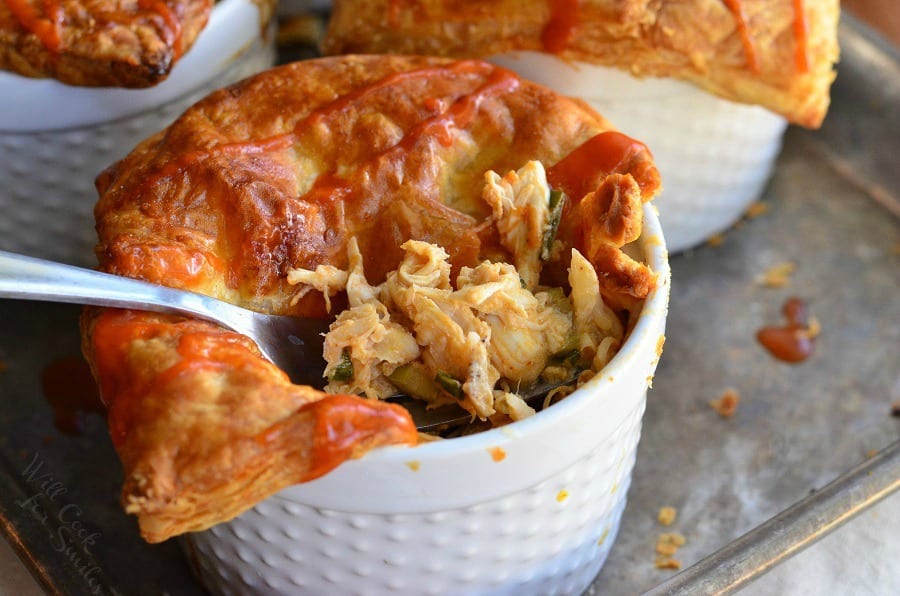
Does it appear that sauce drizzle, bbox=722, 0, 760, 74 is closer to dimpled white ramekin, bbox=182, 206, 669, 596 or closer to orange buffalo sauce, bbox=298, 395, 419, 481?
dimpled white ramekin, bbox=182, 206, 669, 596

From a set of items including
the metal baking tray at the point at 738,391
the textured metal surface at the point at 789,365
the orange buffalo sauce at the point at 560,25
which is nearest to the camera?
the metal baking tray at the point at 738,391

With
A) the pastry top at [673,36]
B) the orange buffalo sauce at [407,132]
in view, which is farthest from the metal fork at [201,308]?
the pastry top at [673,36]

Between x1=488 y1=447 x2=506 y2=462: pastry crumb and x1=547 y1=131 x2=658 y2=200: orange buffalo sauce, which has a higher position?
x1=547 y1=131 x2=658 y2=200: orange buffalo sauce

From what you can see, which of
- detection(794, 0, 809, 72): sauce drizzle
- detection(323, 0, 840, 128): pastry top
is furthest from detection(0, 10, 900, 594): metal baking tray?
detection(794, 0, 809, 72): sauce drizzle

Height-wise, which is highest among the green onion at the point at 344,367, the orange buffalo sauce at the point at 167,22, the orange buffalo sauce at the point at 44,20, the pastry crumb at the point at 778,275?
the orange buffalo sauce at the point at 44,20

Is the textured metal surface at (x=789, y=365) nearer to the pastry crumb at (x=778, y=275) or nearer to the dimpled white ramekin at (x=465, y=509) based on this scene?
the pastry crumb at (x=778, y=275)

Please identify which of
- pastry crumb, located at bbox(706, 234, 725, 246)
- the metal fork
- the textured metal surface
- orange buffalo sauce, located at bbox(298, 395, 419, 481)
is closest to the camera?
orange buffalo sauce, located at bbox(298, 395, 419, 481)

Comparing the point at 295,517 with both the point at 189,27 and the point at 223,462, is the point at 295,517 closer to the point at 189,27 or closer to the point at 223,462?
the point at 223,462
